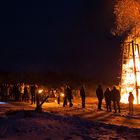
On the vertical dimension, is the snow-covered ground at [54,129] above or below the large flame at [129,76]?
below

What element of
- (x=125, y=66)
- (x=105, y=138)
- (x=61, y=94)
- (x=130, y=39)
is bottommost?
(x=105, y=138)

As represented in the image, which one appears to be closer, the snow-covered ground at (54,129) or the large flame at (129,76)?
the snow-covered ground at (54,129)

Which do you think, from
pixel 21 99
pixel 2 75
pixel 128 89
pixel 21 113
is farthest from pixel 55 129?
pixel 2 75

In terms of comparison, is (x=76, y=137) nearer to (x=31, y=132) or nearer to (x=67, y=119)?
(x=31, y=132)

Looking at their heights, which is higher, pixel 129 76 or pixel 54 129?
pixel 129 76

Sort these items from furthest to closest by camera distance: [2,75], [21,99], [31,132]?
[2,75] < [21,99] < [31,132]

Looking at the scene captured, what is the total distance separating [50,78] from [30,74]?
212 inches

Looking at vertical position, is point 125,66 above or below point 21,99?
above

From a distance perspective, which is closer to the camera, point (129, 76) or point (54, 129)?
point (54, 129)

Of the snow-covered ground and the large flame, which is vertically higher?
the large flame

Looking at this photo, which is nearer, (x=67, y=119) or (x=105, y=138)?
(x=105, y=138)

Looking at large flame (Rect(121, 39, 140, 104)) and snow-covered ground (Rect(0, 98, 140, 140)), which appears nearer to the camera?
snow-covered ground (Rect(0, 98, 140, 140))

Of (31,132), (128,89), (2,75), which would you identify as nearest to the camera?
(31,132)

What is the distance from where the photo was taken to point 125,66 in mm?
45125
